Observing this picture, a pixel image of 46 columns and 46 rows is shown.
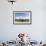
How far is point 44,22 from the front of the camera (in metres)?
5.63

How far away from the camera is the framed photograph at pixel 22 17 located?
18.1ft

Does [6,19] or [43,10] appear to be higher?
[43,10]

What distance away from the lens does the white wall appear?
5.51m

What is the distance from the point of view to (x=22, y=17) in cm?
552

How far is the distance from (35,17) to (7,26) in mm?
1230

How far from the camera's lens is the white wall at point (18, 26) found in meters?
5.51

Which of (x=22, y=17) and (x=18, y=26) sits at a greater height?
(x=22, y=17)

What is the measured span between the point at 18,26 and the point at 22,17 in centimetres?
41

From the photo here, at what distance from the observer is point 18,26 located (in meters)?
5.54

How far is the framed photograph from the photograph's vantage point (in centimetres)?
551

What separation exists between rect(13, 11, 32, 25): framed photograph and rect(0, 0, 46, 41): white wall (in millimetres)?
126

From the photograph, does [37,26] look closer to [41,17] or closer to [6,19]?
[41,17]

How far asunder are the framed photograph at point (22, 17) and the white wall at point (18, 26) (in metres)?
0.13

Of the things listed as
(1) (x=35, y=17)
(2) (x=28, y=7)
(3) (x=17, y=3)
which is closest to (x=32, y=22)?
(1) (x=35, y=17)
